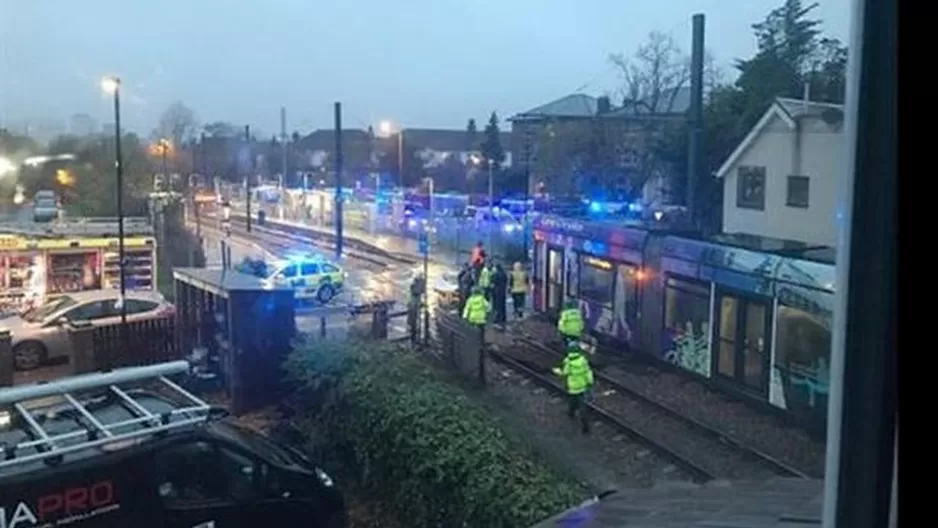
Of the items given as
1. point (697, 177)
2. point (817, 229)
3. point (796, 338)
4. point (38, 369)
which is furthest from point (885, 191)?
point (38, 369)

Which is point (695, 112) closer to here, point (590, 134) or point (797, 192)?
point (590, 134)

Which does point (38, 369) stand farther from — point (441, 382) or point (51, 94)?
point (441, 382)

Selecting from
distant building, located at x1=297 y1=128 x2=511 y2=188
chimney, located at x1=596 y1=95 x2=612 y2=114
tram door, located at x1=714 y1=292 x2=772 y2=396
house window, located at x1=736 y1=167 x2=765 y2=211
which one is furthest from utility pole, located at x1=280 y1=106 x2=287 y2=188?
tram door, located at x1=714 y1=292 x2=772 y2=396

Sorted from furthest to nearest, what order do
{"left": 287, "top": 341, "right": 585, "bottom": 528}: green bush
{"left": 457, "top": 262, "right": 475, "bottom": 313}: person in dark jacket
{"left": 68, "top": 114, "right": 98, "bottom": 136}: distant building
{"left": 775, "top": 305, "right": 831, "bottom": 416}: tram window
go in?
{"left": 287, "top": 341, "right": 585, "bottom": 528}: green bush
{"left": 457, "top": 262, "right": 475, "bottom": 313}: person in dark jacket
{"left": 68, "top": 114, "right": 98, "bottom": 136}: distant building
{"left": 775, "top": 305, "right": 831, "bottom": 416}: tram window

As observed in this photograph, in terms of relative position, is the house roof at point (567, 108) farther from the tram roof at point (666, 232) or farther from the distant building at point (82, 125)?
the distant building at point (82, 125)

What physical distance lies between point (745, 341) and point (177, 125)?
47.1 inches

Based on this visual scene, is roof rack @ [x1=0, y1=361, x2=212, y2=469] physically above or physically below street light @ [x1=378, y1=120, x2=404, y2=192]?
below

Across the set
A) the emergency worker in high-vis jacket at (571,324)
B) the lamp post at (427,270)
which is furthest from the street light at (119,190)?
the emergency worker in high-vis jacket at (571,324)

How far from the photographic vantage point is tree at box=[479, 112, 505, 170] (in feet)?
6.10

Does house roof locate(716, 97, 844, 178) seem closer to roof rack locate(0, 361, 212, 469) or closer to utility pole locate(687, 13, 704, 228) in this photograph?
utility pole locate(687, 13, 704, 228)

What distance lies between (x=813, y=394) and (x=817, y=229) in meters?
0.21

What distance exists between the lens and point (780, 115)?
60.5 inches

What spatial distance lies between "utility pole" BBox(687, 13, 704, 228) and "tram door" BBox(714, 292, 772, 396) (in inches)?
10.4

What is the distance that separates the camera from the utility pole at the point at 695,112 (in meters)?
1.65
